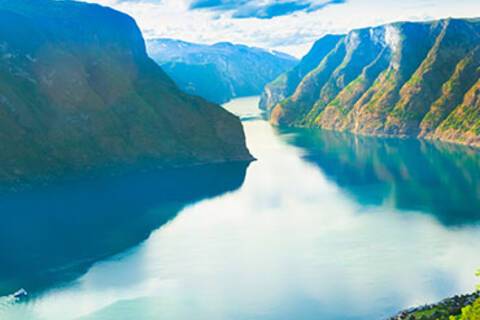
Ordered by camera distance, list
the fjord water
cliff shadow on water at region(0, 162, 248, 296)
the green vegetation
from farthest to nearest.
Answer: cliff shadow on water at region(0, 162, 248, 296) → the fjord water → the green vegetation

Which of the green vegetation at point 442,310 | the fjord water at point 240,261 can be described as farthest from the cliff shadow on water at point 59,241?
the green vegetation at point 442,310

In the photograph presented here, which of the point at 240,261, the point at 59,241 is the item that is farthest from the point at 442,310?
the point at 59,241

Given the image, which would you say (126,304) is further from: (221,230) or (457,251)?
(457,251)

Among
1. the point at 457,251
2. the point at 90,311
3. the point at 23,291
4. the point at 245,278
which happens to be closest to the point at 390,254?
the point at 457,251

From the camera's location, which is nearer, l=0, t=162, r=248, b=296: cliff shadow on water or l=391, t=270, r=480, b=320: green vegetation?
l=391, t=270, r=480, b=320: green vegetation

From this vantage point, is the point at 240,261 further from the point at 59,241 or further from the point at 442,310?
the point at 442,310

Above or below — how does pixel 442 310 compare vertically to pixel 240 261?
above

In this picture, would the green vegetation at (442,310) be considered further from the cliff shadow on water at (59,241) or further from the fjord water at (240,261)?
the cliff shadow on water at (59,241)

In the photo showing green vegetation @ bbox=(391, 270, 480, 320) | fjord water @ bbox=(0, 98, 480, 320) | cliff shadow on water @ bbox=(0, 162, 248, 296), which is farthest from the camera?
cliff shadow on water @ bbox=(0, 162, 248, 296)

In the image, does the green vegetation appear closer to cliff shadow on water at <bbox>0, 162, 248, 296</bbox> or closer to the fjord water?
the fjord water

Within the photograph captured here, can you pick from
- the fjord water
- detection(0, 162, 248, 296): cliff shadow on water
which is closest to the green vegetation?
the fjord water

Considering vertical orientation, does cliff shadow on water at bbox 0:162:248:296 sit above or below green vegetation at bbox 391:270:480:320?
below

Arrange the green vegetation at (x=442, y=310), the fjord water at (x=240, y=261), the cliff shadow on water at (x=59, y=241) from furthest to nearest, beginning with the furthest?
the cliff shadow on water at (x=59, y=241) → the fjord water at (x=240, y=261) → the green vegetation at (x=442, y=310)
